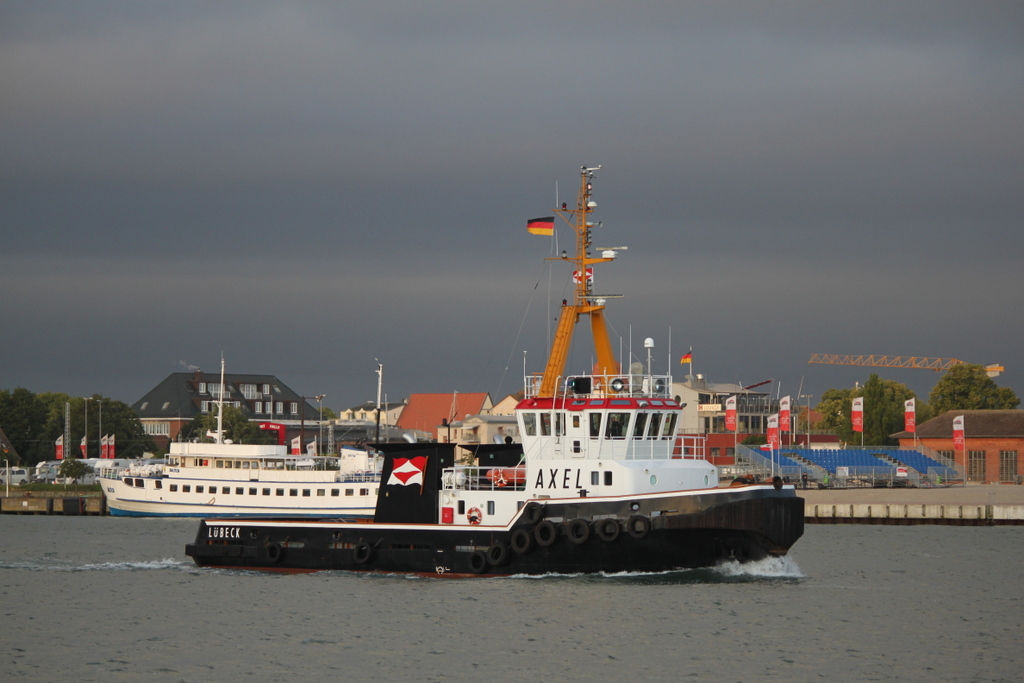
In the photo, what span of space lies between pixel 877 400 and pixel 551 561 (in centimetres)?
8817

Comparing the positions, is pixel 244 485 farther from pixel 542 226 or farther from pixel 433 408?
pixel 433 408

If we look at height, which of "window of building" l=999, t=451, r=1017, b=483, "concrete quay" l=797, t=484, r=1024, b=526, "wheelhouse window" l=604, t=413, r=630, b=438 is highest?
"wheelhouse window" l=604, t=413, r=630, b=438

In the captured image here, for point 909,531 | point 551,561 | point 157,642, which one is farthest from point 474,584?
point 909,531

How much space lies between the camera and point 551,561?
1310 inches

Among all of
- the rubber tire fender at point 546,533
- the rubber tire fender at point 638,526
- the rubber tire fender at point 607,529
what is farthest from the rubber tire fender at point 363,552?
the rubber tire fender at point 638,526

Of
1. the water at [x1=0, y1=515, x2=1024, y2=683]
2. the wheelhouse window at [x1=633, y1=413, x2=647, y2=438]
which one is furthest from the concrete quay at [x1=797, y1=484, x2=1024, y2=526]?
the wheelhouse window at [x1=633, y1=413, x2=647, y2=438]

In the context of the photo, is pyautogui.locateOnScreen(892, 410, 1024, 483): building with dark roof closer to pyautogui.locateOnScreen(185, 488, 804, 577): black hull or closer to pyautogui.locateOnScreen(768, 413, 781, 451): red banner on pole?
pyautogui.locateOnScreen(768, 413, 781, 451): red banner on pole

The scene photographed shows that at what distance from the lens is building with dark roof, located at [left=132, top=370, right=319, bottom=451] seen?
459 ft

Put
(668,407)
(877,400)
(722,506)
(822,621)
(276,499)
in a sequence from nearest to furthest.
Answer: (822,621)
(722,506)
(668,407)
(276,499)
(877,400)

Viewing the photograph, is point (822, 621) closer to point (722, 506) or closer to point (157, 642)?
point (722, 506)

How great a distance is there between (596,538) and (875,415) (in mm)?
87795

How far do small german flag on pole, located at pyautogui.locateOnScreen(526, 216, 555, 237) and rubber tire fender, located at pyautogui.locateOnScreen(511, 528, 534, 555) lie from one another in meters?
10.0

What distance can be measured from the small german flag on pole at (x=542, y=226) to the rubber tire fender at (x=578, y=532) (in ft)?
33.0

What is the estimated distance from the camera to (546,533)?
33.2 metres
